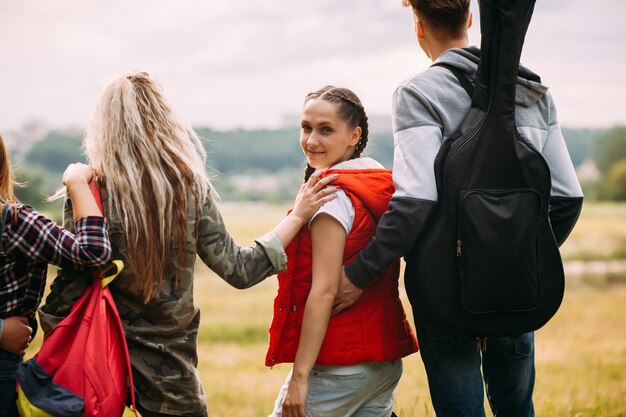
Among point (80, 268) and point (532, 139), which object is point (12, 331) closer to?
point (80, 268)

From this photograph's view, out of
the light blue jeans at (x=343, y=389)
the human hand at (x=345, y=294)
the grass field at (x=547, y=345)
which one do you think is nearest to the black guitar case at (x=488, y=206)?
the human hand at (x=345, y=294)

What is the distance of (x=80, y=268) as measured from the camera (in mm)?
2678

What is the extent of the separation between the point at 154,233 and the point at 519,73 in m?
1.58

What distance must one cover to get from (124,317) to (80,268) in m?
0.26

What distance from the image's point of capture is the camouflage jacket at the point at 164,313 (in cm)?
273

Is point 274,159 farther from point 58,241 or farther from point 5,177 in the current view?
point 58,241

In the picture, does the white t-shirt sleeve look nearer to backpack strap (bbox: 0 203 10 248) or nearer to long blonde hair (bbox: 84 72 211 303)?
long blonde hair (bbox: 84 72 211 303)

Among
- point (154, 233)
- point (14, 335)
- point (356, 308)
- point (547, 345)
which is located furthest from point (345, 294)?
point (547, 345)

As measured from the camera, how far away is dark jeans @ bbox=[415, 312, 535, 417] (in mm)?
2891

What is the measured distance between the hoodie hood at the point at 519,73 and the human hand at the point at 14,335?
1898mm

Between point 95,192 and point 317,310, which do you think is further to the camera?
point 317,310

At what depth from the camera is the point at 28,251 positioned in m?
2.60

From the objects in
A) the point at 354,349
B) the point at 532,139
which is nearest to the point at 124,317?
the point at 354,349

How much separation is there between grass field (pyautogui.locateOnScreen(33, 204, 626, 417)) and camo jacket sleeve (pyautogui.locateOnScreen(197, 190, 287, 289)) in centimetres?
192
